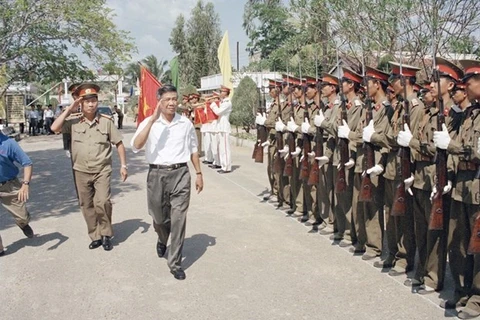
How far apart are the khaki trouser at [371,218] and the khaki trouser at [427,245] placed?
70 cm

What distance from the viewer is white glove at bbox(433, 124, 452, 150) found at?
13.4 ft

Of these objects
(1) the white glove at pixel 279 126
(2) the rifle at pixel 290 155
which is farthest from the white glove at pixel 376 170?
(1) the white glove at pixel 279 126

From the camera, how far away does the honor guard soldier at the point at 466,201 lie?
3.98 metres

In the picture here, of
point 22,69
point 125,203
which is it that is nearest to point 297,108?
point 125,203

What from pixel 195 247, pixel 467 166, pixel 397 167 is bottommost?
pixel 195 247

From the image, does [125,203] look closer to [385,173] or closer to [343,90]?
[343,90]

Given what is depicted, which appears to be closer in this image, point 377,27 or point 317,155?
point 317,155

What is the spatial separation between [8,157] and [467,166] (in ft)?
15.4

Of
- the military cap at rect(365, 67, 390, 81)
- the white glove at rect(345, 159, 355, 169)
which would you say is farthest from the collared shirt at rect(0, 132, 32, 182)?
the military cap at rect(365, 67, 390, 81)

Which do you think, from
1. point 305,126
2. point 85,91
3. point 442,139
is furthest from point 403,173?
point 85,91

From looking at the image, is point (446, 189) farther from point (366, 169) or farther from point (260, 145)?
point (260, 145)

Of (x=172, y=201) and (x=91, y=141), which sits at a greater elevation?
(x=91, y=141)

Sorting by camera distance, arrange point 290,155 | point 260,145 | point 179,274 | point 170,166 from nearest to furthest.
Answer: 1. point 179,274
2. point 170,166
3. point 290,155
4. point 260,145

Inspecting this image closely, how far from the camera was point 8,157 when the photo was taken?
241 inches
